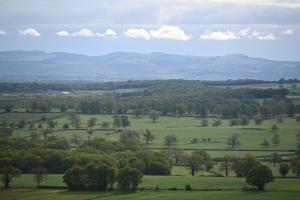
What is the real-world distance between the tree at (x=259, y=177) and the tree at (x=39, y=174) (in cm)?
2729

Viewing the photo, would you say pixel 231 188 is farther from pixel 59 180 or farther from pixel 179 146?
pixel 179 146

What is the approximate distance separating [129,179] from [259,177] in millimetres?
16221

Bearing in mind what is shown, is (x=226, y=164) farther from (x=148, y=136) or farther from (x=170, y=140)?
(x=148, y=136)

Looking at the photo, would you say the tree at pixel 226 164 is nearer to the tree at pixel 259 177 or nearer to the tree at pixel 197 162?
the tree at pixel 197 162

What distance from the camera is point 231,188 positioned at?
71.9m

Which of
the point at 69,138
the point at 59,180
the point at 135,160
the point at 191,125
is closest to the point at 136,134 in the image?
the point at 69,138

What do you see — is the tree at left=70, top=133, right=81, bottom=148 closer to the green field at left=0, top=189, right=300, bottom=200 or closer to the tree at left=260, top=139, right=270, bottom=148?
the tree at left=260, top=139, right=270, bottom=148

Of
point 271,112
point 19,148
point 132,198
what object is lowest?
point 132,198

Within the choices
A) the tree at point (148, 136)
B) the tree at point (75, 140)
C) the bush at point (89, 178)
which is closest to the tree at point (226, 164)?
the bush at point (89, 178)

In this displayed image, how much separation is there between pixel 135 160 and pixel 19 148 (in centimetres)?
2625

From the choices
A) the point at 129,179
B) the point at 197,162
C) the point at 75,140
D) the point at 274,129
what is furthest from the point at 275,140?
the point at 129,179

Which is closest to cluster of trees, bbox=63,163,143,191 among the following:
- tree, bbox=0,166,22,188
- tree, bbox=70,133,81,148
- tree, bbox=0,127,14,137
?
tree, bbox=0,166,22,188

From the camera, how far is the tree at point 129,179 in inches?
2938

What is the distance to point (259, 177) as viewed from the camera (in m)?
72.2
